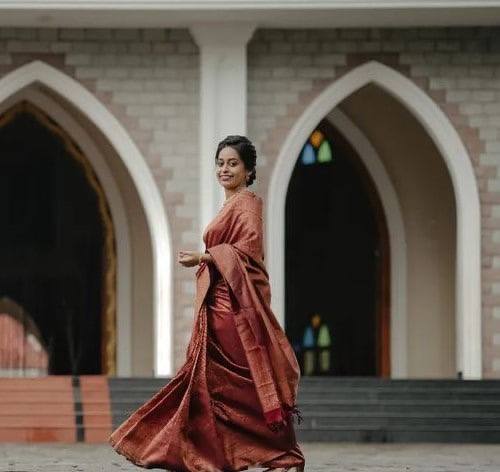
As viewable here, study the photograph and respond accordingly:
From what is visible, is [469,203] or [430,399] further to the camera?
[469,203]

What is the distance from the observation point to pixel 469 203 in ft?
50.9

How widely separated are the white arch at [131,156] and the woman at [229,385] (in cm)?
714

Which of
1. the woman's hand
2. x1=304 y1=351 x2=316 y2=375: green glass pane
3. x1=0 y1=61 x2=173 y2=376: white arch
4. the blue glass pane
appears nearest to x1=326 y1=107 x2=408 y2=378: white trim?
the blue glass pane

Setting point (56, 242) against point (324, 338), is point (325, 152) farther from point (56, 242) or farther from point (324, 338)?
point (56, 242)

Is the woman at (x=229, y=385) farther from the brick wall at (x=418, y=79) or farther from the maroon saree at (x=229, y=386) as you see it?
the brick wall at (x=418, y=79)

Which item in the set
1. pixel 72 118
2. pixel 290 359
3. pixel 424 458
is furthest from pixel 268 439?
pixel 72 118

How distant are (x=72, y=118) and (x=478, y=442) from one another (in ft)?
20.3

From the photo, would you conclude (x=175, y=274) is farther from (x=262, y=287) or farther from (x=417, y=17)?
A: (x=262, y=287)

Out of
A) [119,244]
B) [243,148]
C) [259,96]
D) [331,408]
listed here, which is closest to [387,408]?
[331,408]

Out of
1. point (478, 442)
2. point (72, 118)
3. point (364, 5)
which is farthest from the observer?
point (72, 118)

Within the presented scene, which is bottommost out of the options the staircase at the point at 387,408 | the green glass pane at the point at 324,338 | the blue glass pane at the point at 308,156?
the staircase at the point at 387,408

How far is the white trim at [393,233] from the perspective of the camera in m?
18.0

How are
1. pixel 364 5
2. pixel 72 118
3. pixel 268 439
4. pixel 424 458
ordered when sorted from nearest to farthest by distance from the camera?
1. pixel 268 439
2. pixel 424 458
3. pixel 364 5
4. pixel 72 118

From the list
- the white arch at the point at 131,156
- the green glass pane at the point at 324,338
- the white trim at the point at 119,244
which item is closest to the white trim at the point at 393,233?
the green glass pane at the point at 324,338
